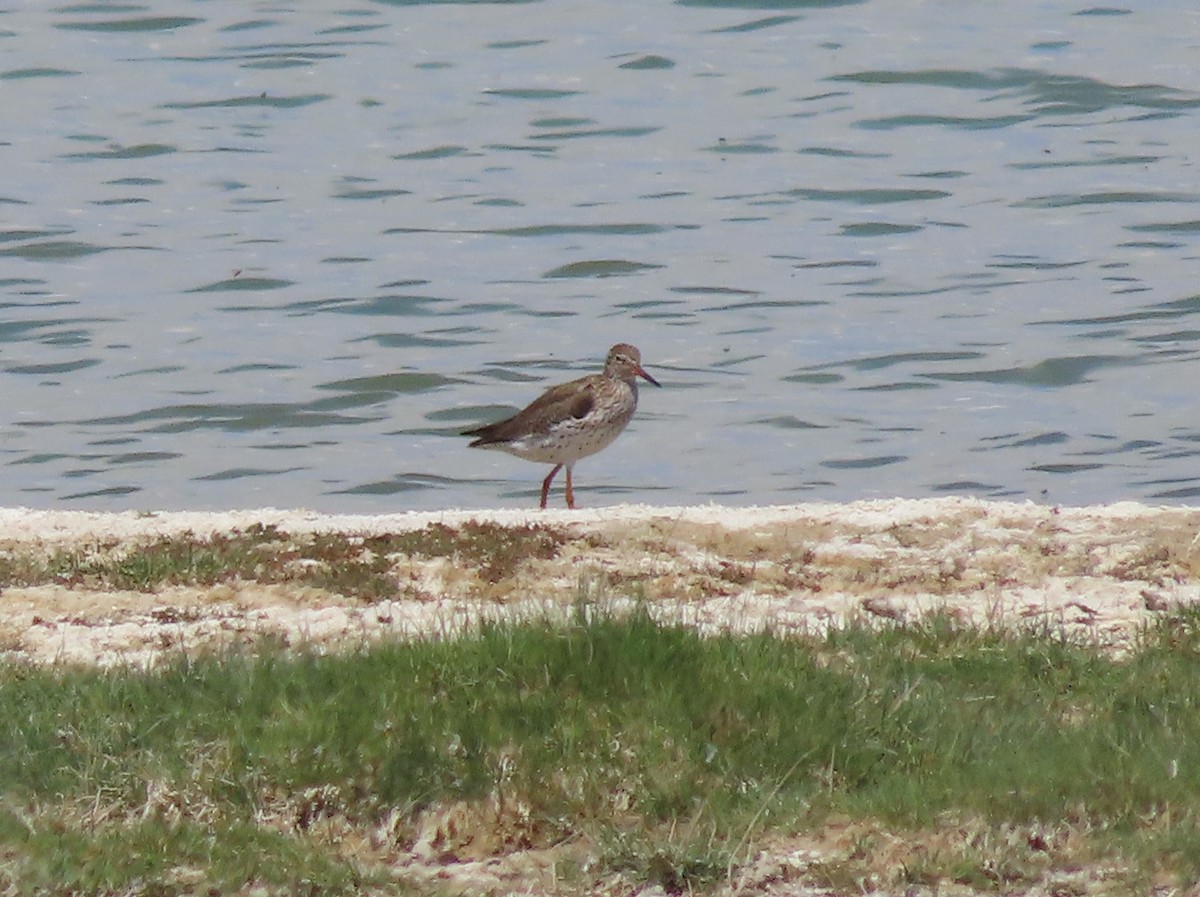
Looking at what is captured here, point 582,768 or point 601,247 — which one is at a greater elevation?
point 582,768

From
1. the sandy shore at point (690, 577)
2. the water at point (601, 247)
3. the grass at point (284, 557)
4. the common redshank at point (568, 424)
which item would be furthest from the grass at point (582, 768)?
the water at point (601, 247)

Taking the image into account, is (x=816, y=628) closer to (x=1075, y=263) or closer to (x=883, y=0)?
(x=1075, y=263)

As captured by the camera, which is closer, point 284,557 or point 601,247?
point 284,557

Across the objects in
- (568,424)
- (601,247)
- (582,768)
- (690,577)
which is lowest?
(601,247)

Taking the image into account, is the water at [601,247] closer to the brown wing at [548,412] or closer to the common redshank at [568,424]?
the common redshank at [568,424]

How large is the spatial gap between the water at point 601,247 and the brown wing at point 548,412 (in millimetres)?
1879

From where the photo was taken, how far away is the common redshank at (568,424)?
13.4 m

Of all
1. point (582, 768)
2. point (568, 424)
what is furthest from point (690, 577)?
point (568, 424)

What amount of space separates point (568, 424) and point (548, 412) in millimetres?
164

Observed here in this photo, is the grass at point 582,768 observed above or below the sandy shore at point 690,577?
above

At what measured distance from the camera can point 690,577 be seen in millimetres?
9039

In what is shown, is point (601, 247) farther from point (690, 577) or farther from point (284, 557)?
point (690, 577)

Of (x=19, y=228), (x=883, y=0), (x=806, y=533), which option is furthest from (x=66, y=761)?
(x=883, y=0)

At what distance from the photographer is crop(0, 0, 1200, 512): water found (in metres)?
16.8
